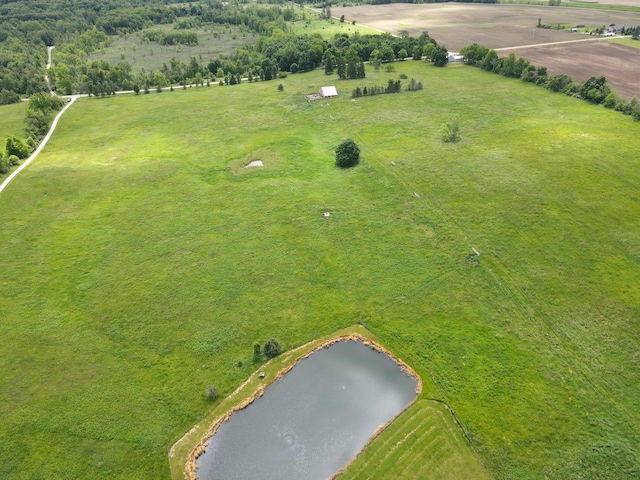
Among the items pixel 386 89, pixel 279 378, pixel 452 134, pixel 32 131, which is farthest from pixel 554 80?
pixel 32 131

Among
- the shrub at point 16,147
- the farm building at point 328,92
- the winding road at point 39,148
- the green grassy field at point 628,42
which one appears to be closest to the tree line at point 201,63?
the winding road at point 39,148

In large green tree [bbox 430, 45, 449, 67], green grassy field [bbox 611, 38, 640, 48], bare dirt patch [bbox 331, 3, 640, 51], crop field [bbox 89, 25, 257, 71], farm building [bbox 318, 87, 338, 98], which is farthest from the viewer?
crop field [bbox 89, 25, 257, 71]

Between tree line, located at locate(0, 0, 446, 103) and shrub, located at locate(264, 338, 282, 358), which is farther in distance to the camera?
tree line, located at locate(0, 0, 446, 103)

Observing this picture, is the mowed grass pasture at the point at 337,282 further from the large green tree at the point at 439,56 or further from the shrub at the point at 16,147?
the large green tree at the point at 439,56

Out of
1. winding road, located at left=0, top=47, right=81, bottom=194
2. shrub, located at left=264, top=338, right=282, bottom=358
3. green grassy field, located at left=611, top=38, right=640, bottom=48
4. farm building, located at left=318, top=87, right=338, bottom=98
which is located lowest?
shrub, located at left=264, top=338, right=282, bottom=358

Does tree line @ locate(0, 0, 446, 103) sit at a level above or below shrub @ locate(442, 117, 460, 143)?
above

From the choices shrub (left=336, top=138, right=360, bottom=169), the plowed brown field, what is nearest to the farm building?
shrub (left=336, top=138, right=360, bottom=169)

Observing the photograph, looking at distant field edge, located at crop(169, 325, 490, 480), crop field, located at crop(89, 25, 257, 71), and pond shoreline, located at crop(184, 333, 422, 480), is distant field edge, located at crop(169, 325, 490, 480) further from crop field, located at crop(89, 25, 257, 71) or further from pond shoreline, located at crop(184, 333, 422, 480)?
crop field, located at crop(89, 25, 257, 71)
